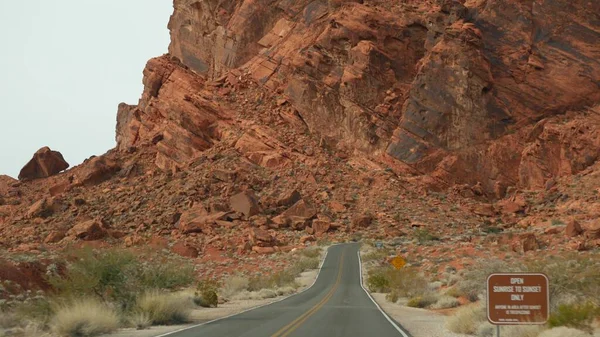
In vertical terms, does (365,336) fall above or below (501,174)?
below

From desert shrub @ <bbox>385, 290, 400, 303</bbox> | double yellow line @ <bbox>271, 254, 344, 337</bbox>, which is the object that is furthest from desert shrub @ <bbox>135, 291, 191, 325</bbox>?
desert shrub @ <bbox>385, 290, 400, 303</bbox>

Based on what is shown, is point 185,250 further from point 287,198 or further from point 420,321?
point 420,321

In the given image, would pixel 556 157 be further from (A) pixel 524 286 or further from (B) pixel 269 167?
(A) pixel 524 286

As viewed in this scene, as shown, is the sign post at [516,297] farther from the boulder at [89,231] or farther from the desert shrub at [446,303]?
the boulder at [89,231]

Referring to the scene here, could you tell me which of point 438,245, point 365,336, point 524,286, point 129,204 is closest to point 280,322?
point 365,336

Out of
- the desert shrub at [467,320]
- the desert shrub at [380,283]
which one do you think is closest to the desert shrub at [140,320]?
the desert shrub at [467,320]

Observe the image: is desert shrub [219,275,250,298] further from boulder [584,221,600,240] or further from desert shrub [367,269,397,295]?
boulder [584,221,600,240]

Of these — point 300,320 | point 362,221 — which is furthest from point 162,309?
point 362,221

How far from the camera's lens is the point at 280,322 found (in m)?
22.0

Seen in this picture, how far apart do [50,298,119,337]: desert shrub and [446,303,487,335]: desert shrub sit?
402 inches

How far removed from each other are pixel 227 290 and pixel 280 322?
19.5 metres

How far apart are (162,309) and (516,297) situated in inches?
550

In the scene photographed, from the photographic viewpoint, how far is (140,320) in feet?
72.3

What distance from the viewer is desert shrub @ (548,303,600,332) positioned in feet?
47.1
